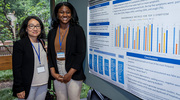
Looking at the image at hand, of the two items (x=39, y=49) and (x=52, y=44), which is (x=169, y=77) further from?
(x=39, y=49)

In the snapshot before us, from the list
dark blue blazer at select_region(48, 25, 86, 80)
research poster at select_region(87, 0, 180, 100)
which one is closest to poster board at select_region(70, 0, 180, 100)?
research poster at select_region(87, 0, 180, 100)

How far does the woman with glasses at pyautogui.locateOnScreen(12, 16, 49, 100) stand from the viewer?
1388mm

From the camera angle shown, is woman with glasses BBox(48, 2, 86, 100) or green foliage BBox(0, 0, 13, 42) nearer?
woman with glasses BBox(48, 2, 86, 100)

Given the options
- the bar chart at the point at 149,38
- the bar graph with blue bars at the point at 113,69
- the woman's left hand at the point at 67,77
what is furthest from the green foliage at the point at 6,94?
the bar chart at the point at 149,38

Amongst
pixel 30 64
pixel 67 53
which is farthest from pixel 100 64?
pixel 30 64

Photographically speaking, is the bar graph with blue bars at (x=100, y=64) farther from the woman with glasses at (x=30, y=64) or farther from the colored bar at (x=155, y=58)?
the woman with glasses at (x=30, y=64)

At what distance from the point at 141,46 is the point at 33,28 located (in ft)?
3.56

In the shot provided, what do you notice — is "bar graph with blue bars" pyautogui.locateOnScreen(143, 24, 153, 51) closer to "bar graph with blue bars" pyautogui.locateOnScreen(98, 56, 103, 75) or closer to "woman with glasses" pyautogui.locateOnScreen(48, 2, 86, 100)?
"bar graph with blue bars" pyautogui.locateOnScreen(98, 56, 103, 75)

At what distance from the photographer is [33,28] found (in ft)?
4.82

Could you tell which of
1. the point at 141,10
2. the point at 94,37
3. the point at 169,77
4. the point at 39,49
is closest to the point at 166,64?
the point at 169,77

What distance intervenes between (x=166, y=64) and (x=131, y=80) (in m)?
0.29

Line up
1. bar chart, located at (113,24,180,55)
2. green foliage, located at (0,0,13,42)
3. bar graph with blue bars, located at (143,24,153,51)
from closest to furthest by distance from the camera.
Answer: bar chart, located at (113,24,180,55), bar graph with blue bars, located at (143,24,153,51), green foliage, located at (0,0,13,42)

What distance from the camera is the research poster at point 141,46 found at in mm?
741

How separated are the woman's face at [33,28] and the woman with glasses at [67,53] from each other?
0.51ft
